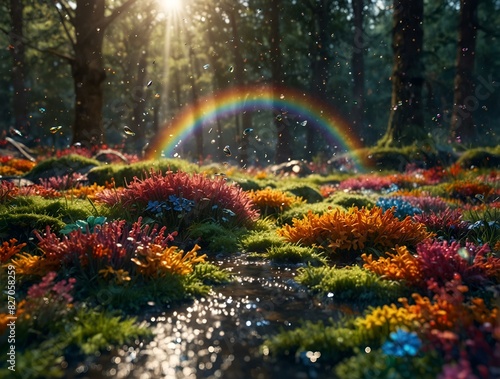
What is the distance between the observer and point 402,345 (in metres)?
3.36

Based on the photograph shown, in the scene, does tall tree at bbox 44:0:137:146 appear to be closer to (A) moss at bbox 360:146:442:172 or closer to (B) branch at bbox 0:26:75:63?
(B) branch at bbox 0:26:75:63

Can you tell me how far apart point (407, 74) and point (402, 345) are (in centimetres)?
1624

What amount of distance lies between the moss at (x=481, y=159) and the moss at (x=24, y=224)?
44.2ft

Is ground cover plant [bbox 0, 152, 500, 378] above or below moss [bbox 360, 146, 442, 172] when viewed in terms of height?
above

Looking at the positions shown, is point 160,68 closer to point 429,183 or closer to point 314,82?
point 314,82

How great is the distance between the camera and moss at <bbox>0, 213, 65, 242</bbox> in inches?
256

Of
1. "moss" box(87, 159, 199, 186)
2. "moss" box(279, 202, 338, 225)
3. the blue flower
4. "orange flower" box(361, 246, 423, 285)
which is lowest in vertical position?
→ "moss" box(279, 202, 338, 225)

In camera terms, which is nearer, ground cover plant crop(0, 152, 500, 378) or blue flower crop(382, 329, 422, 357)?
blue flower crop(382, 329, 422, 357)

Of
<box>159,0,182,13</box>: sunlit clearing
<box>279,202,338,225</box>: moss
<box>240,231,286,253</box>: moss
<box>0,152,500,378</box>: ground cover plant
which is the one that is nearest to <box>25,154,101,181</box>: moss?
<box>0,152,500,378</box>: ground cover plant

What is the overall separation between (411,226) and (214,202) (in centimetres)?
309

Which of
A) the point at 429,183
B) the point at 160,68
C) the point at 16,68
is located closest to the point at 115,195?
the point at 429,183

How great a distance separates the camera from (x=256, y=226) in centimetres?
811

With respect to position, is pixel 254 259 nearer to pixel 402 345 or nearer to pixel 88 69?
pixel 402 345

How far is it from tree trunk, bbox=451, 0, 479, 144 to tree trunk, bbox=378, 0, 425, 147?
5754mm
